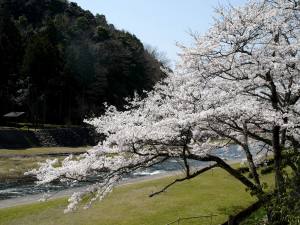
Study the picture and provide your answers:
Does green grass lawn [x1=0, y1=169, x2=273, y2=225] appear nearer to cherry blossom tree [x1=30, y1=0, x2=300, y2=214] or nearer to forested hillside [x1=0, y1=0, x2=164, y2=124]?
cherry blossom tree [x1=30, y1=0, x2=300, y2=214]

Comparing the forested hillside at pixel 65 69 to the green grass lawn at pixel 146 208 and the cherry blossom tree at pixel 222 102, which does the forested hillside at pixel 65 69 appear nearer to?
the green grass lawn at pixel 146 208

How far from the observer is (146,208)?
610 inches

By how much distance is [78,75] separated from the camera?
57.8 m

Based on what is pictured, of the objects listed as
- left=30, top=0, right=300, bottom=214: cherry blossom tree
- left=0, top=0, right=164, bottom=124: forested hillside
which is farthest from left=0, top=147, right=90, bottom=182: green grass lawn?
left=30, top=0, right=300, bottom=214: cherry blossom tree

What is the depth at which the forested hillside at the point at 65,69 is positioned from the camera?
177 ft

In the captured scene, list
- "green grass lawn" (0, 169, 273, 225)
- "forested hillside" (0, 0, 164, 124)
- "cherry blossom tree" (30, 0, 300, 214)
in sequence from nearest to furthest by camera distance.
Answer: "cherry blossom tree" (30, 0, 300, 214) < "green grass lawn" (0, 169, 273, 225) < "forested hillside" (0, 0, 164, 124)

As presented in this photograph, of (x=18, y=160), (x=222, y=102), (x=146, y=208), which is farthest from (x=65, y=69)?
(x=222, y=102)

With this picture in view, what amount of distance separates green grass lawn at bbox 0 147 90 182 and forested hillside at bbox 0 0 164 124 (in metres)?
12.4

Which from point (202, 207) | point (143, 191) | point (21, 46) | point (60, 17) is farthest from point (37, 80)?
point (202, 207)

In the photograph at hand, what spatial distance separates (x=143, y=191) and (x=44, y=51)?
38.3 m

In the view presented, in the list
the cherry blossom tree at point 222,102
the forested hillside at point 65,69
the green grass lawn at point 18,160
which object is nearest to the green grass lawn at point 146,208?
the cherry blossom tree at point 222,102

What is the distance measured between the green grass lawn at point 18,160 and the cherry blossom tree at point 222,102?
845 inches

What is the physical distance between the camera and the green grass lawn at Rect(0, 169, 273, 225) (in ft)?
46.7

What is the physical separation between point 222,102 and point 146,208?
7.53 m
